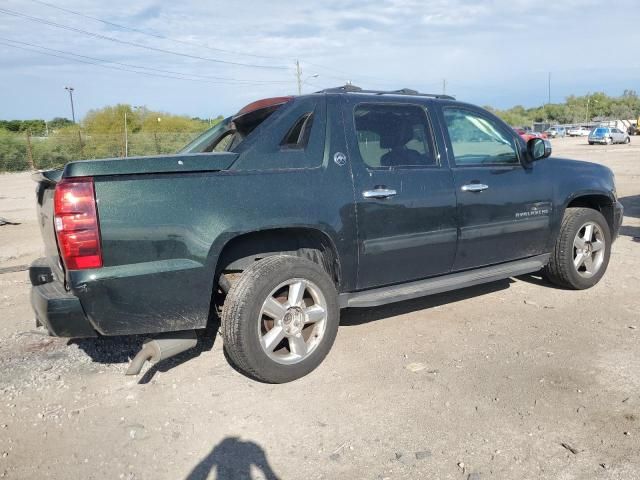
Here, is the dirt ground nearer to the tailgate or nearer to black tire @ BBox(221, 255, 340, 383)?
black tire @ BBox(221, 255, 340, 383)

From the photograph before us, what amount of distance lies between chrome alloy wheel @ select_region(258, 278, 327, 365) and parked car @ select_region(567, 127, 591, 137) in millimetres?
77300

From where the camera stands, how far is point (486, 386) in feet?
11.6

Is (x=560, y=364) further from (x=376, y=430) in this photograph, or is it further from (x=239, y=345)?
(x=239, y=345)

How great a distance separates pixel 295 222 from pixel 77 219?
4.19ft

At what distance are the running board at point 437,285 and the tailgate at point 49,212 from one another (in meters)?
1.86

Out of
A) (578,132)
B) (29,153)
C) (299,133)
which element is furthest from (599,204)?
(578,132)

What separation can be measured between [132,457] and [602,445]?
95.9 inches

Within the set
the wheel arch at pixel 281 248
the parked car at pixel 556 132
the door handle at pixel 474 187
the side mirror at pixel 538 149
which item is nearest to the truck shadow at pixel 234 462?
the wheel arch at pixel 281 248

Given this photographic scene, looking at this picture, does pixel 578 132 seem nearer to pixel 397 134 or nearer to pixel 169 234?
pixel 397 134

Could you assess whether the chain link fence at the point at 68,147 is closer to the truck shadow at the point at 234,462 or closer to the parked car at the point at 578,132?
the truck shadow at the point at 234,462

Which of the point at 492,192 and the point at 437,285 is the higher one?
the point at 492,192

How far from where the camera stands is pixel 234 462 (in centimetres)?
281

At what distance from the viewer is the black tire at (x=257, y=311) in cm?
338

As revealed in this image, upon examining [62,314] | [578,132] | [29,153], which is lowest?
[62,314]
